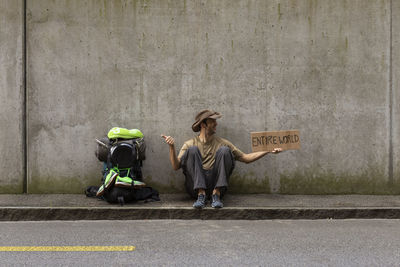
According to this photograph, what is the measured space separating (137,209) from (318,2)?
3.98 metres

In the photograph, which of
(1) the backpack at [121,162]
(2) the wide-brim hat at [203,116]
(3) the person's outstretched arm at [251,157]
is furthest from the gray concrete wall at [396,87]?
(1) the backpack at [121,162]

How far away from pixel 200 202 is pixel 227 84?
6.28 feet

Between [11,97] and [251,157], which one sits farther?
[11,97]

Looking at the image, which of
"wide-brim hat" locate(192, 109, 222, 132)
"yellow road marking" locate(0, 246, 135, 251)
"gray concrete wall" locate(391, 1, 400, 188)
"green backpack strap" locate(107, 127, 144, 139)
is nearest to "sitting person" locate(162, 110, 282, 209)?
"wide-brim hat" locate(192, 109, 222, 132)

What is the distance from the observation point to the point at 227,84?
21.0 feet

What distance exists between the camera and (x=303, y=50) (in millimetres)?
6410

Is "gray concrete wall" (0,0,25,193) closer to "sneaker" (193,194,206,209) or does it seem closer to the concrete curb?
the concrete curb

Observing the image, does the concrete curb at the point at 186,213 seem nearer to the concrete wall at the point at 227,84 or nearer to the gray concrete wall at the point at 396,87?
the concrete wall at the point at 227,84

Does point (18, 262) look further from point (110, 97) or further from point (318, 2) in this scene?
point (318, 2)

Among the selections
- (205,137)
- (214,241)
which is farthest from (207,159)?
(214,241)

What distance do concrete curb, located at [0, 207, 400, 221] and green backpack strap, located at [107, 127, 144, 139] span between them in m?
1.04

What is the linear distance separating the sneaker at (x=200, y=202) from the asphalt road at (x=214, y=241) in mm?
215

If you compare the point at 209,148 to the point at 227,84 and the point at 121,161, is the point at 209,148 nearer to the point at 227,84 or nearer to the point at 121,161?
the point at 227,84

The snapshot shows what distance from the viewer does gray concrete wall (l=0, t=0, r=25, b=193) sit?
627 cm
